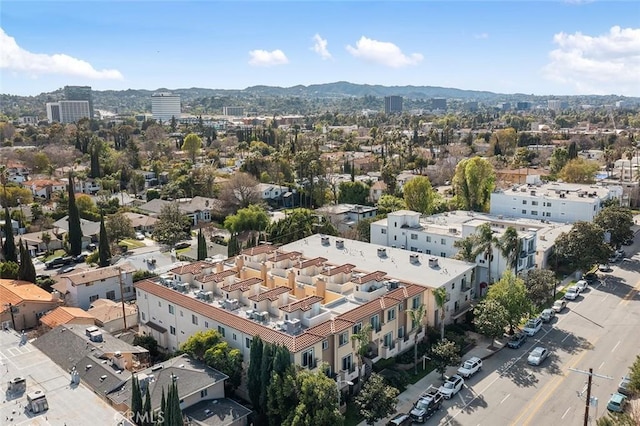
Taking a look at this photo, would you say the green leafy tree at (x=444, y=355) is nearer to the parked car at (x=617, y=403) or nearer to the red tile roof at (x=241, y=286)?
the parked car at (x=617, y=403)

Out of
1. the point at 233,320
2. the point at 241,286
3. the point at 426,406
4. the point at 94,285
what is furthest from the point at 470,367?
the point at 94,285

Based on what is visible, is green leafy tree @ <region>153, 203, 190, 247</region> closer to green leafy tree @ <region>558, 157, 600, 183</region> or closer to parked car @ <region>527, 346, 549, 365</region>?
parked car @ <region>527, 346, 549, 365</region>

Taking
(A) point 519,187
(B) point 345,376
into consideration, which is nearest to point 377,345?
(B) point 345,376

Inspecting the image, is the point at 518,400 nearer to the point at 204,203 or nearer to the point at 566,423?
the point at 566,423

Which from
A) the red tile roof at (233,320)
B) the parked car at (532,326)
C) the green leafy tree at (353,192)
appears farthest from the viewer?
the green leafy tree at (353,192)

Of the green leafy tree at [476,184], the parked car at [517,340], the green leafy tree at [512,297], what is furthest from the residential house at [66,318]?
the green leafy tree at [476,184]

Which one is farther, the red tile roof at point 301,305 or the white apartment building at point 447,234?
the white apartment building at point 447,234

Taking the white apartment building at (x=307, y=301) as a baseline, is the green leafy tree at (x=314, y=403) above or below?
below
